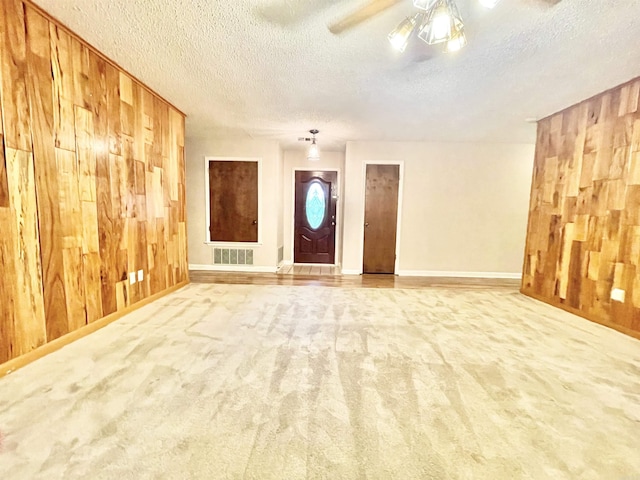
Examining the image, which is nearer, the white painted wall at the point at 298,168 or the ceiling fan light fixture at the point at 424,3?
the ceiling fan light fixture at the point at 424,3

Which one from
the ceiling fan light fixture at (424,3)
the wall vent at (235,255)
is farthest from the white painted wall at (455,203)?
the ceiling fan light fixture at (424,3)

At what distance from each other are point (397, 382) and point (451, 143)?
4.42 meters

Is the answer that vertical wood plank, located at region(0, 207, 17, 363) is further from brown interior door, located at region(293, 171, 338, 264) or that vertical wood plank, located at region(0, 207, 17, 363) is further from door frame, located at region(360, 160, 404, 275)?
brown interior door, located at region(293, 171, 338, 264)

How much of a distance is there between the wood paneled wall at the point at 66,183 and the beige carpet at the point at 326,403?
36cm

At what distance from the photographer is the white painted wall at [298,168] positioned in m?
5.92

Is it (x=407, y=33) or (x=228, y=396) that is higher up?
(x=407, y=33)

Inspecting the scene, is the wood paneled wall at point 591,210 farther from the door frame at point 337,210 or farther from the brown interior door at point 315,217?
the brown interior door at point 315,217

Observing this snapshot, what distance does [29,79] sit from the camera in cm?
181

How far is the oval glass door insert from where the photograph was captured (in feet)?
19.8

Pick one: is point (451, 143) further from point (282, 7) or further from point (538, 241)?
point (282, 7)

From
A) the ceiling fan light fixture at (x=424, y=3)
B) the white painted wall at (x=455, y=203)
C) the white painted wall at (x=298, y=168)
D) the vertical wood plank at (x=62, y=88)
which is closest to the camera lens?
the ceiling fan light fixture at (x=424, y=3)

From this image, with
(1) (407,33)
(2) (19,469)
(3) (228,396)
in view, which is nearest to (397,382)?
(3) (228,396)

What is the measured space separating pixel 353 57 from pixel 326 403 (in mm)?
2457

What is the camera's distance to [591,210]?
114 inches
